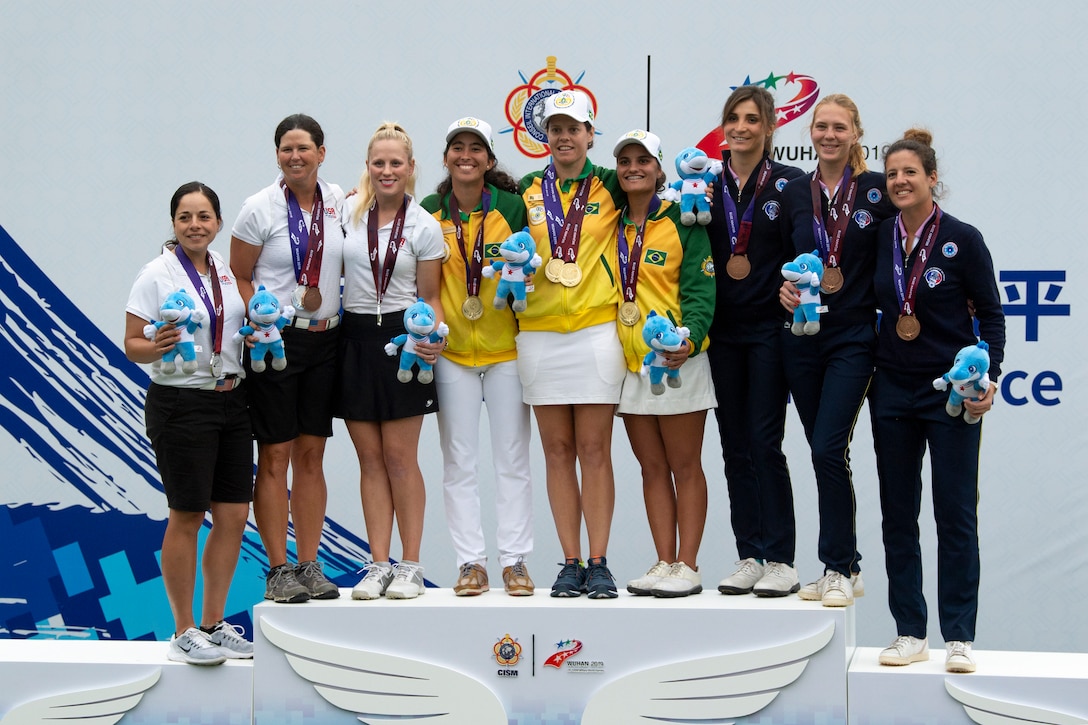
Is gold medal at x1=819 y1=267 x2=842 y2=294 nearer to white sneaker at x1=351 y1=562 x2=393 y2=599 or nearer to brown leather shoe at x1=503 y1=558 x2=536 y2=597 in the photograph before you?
brown leather shoe at x1=503 y1=558 x2=536 y2=597

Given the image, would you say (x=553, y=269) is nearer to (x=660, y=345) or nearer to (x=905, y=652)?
(x=660, y=345)

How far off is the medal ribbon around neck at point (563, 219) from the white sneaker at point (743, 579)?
99 centimetres

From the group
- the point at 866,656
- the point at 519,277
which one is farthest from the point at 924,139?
the point at 866,656

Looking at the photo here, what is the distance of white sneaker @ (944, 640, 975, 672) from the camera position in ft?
9.84

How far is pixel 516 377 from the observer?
3.43 metres

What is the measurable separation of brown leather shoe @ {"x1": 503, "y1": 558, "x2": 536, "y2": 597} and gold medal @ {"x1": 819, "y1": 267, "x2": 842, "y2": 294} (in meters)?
1.14

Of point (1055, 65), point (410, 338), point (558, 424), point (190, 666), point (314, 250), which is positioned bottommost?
point (190, 666)

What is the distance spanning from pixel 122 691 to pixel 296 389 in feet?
3.12

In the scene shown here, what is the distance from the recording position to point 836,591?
314cm

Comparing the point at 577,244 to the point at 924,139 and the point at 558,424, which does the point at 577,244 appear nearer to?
the point at 558,424

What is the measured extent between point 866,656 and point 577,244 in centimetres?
137

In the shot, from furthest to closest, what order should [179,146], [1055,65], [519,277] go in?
1. [179,146]
2. [1055,65]
3. [519,277]

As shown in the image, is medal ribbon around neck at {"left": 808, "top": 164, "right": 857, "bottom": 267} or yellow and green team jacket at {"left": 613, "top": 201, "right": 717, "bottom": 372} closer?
medal ribbon around neck at {"left": 808, "top": 164, "right": 857, "bottom": 267}

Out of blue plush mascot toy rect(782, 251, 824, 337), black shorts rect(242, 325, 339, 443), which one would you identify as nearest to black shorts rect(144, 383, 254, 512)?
black shorts rect(242, 325, 339, 443)
